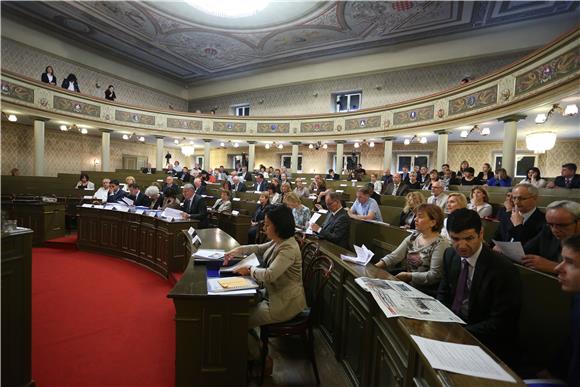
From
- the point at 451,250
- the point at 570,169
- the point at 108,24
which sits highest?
the point at 108,24

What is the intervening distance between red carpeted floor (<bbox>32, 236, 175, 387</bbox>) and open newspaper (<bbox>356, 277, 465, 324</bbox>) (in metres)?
1.81

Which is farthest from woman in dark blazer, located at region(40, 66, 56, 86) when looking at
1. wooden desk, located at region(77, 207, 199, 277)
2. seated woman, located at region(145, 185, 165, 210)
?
seated woman, located at region(145, 185, 165, 210)

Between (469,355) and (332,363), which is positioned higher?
(469,355)

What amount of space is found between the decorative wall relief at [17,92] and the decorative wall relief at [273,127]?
30.1 feet

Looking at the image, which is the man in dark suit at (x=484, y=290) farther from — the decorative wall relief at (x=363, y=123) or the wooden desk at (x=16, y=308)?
the decorative wall relief at (x=363, y=123)

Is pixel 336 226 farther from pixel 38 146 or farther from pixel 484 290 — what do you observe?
pixel 38 146

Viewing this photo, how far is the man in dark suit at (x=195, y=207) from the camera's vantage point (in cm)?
526

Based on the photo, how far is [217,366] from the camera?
6.55 ft

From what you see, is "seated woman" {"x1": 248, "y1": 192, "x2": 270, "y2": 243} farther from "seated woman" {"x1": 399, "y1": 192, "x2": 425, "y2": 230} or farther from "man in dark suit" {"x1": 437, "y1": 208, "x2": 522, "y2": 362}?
"man in dark suit" {"x1": 437, "y1": 208, "x2": 522, "y2": 362}

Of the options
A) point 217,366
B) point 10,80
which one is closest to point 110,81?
point 10,80

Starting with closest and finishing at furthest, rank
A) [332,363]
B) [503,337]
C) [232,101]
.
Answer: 1. [503,337]
2. [332,363]
3. [232,101]

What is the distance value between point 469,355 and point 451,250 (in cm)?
98

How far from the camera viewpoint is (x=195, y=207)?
5.41m

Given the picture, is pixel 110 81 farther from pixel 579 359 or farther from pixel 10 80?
pixel 579 359
